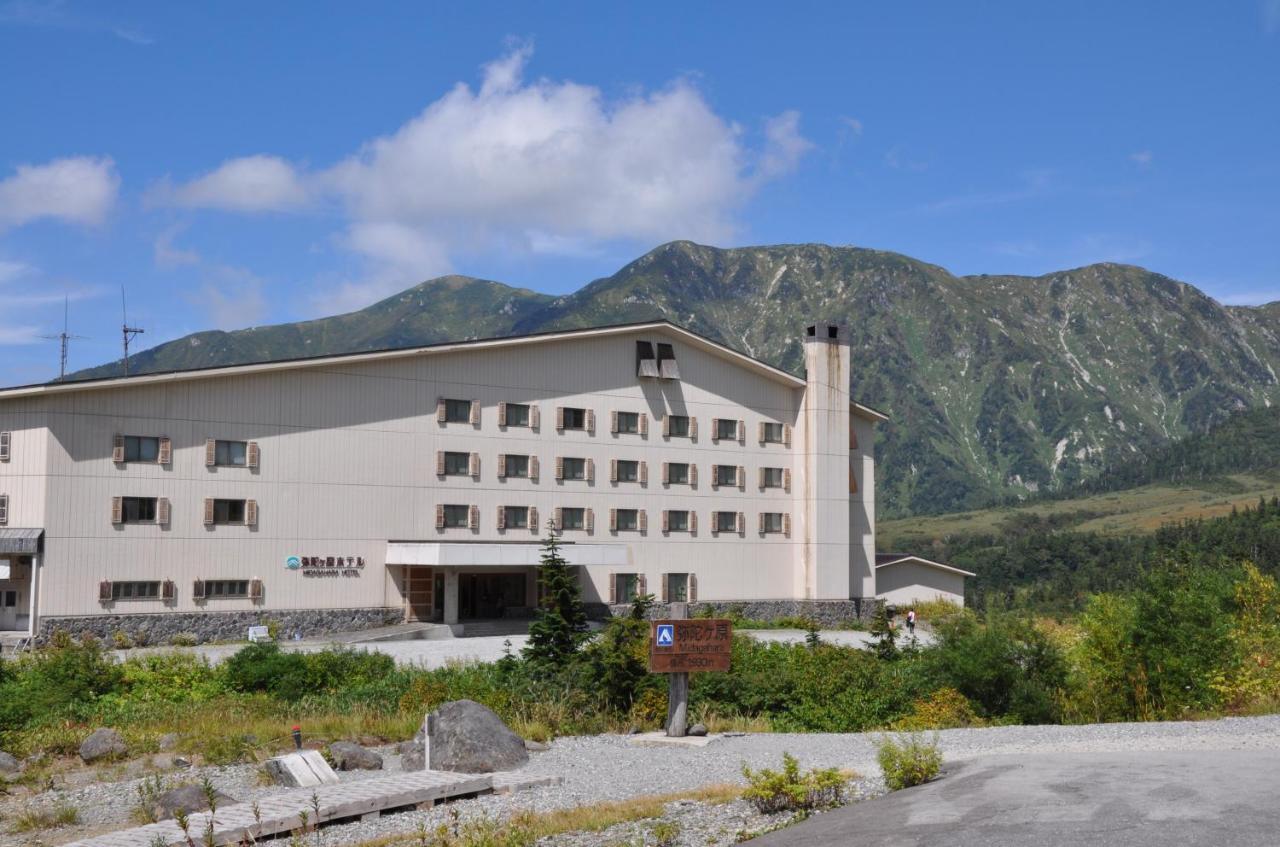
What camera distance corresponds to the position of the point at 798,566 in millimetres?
59344

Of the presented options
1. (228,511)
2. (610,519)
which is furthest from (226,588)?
(610,519)

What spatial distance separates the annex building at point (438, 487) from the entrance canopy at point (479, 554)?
10cm

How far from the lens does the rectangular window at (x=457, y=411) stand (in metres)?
50.1

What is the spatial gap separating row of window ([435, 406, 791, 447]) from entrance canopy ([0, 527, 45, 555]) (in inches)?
594

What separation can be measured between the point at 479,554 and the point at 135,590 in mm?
12321

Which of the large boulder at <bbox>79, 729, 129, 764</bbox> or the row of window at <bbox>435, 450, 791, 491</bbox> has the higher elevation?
the row of window at <bbox>435, 450, 791, 491</bbox>

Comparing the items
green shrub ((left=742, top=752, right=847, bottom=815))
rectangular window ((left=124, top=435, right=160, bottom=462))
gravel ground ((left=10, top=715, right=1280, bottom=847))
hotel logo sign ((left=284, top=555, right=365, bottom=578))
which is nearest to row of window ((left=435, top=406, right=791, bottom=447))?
hotel logo sign ((left=284, top=555, right=365, bottom=578))

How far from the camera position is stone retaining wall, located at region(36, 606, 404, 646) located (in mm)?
41094

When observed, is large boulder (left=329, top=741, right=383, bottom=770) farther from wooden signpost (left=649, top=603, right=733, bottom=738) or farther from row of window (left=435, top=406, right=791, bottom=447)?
row of window (left=435, top=406, right=791, bottom=447)

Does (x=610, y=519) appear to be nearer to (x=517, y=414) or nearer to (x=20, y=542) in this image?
(x=517, y=414)

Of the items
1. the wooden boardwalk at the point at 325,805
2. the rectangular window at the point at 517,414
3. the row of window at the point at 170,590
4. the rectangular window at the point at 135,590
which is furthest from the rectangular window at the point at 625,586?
the wooden boardwalk at the point at 325,805

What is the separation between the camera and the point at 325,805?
51.4ft

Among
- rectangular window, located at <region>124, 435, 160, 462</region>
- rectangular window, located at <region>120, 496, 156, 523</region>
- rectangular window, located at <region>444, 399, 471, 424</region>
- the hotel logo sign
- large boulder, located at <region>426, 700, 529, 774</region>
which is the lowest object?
large boulder, located at <region>426, 700, 529, 774</region>

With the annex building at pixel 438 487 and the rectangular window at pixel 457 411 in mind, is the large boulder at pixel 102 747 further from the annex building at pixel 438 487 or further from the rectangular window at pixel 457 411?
the rectangular window at pixel 457 411
